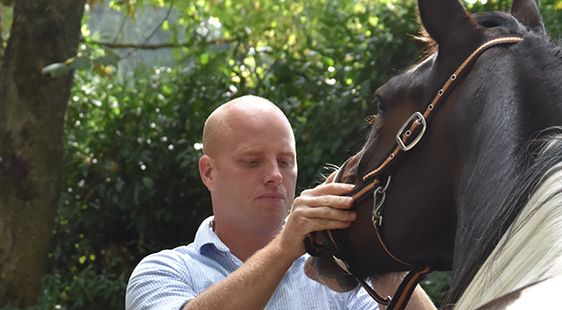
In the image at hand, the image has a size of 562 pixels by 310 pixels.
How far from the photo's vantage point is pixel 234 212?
3963 mm

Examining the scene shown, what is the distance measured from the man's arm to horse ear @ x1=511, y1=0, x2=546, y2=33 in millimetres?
624

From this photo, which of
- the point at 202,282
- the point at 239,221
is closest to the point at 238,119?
the point at 239,221

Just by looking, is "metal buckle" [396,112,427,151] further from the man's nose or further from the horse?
the man's nose

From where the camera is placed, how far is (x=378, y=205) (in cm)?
308

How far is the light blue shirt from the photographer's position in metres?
3.67

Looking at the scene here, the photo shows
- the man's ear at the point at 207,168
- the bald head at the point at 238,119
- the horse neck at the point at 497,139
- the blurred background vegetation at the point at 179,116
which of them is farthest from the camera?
the blurred background vegetation at the point at 179,116

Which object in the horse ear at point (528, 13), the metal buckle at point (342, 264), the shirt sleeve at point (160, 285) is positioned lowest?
the shirt sleeve at point (160, 285)

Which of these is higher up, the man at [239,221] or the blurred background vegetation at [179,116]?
the man at [239,221]

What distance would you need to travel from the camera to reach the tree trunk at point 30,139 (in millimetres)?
7176

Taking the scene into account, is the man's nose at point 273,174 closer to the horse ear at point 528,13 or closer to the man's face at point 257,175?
the man's face at point 257,175

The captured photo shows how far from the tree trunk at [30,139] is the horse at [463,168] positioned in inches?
162

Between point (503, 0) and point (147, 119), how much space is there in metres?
2.65

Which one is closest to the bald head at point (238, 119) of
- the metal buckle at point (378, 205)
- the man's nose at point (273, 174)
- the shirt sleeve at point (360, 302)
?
the man's nose at point (273, 174)

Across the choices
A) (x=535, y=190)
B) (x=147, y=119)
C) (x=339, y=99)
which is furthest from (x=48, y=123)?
(x=535, y=190)
